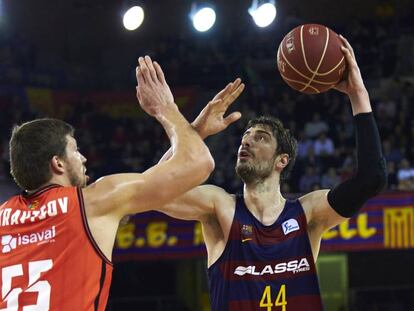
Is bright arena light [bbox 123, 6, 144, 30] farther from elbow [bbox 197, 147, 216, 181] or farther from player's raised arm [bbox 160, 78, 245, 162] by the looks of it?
elbow [bbox 197, 147, 216, 181]

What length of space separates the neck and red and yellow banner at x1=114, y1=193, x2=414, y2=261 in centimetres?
604

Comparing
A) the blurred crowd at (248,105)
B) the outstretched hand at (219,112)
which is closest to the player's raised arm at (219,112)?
the outstretched hand at (219,112)

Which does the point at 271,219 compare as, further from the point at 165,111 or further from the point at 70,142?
the point at 70,142

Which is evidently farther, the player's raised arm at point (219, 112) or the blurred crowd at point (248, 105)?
the blurred crowd at point (248, 105)

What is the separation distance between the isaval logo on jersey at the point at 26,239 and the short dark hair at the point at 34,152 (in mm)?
226

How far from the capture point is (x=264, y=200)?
4.72 metres

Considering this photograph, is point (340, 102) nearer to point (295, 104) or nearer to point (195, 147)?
point (295, 104)

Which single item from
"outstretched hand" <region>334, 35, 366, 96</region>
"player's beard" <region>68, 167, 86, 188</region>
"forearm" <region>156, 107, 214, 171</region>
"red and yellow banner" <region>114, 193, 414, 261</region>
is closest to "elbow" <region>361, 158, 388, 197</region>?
"outstretched hand" <region>334, 35, 366, 96</region>

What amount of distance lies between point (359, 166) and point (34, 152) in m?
1.79

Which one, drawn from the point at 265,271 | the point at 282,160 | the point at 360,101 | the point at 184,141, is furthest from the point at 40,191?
the point at 282,160

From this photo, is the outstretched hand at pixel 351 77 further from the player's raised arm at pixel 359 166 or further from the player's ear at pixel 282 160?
the player's ear at pixel 282 160

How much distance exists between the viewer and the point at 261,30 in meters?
17.8

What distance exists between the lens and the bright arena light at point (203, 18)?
11719 millimetres

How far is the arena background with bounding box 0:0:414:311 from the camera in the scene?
10930 millimetres
